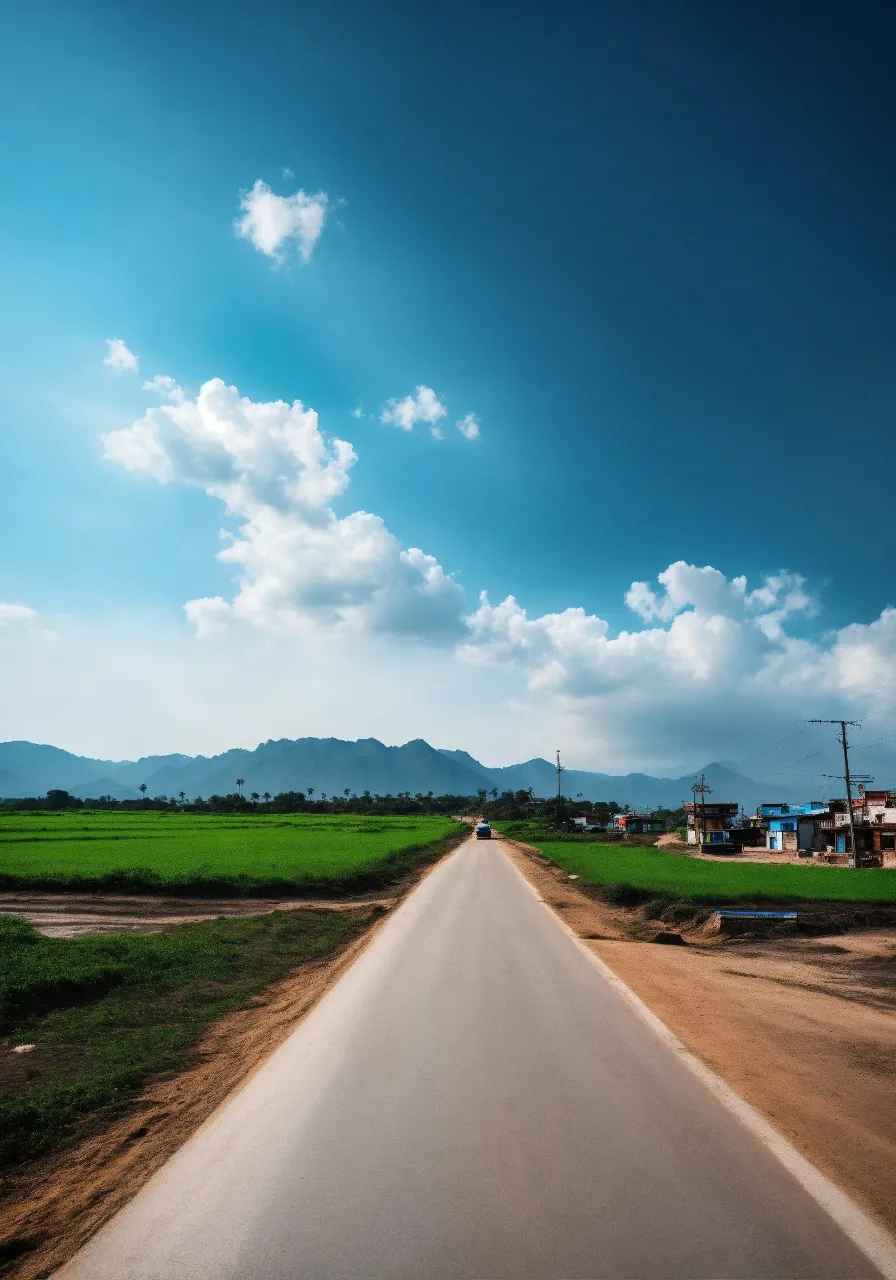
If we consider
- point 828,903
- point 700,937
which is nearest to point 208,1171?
point 700,937

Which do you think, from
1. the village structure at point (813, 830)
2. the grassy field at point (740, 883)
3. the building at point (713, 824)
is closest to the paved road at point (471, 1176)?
the grassy field at point (740, 883)

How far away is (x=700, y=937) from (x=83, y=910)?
71.8 feet

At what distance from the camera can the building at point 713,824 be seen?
8444cm

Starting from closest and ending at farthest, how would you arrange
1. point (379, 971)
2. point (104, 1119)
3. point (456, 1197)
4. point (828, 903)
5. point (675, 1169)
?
1. point (456, 1197)
2. point (675, 1169)
3. point (104, 1119)
4. point (379, 971)
5. point (828, 903)

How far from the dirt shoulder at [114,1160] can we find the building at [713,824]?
82562mm

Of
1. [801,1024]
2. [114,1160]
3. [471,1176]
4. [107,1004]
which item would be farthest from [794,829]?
[114,1160]

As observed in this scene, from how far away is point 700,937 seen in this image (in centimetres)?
2070

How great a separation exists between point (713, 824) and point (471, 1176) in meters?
91.6

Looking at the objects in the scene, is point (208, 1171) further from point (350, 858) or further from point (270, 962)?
point (350, 858)

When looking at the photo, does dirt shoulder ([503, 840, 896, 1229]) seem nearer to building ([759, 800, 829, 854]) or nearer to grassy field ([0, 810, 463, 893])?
grassy field ([0, 810, 463, 893])

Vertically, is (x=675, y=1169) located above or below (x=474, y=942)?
above

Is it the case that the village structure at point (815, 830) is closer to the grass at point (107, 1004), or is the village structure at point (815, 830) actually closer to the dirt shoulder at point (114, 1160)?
the grass at point (107, 1004)

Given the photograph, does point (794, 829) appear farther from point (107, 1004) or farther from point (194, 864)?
point (107, 1004)

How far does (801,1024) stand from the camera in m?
10.7
